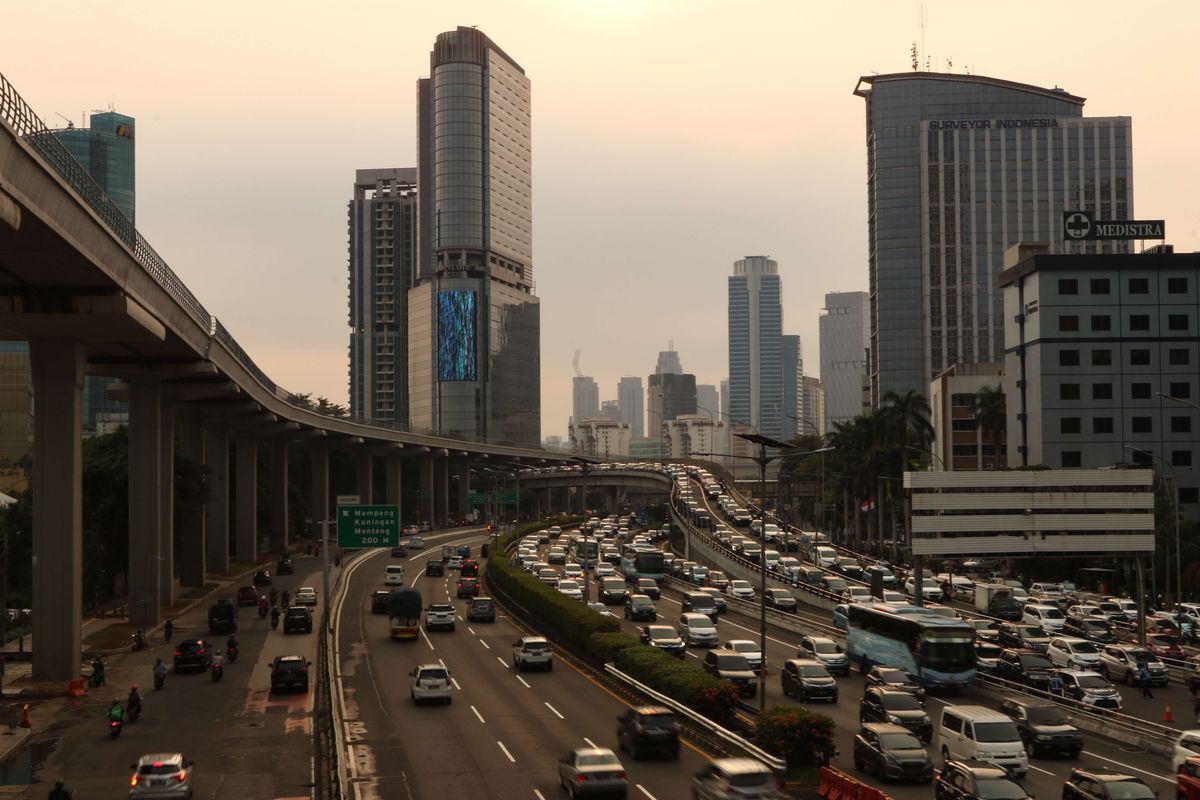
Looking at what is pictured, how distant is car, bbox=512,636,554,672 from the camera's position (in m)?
54.8

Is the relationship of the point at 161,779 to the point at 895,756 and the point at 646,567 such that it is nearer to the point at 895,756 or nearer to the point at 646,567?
the point at 895,756

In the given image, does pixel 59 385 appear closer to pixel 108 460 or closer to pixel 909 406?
pixel 108 460

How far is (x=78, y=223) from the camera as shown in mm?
41500

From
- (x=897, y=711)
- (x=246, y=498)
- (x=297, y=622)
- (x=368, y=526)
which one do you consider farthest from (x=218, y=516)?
(x=897, y=711)

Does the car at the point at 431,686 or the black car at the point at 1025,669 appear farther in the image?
the black car at the point at 1025,669

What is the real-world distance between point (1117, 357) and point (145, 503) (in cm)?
8915

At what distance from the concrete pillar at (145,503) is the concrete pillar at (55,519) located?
2218cm

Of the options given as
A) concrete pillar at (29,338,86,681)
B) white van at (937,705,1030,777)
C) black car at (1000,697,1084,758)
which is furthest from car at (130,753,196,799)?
black car at (1000,697,1084,758)

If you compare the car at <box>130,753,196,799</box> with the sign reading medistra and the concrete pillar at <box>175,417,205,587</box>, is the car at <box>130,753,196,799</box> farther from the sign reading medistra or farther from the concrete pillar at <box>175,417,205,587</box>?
the sign reading medistra

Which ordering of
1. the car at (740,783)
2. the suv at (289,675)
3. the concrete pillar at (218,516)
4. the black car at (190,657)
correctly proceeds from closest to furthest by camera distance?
1. the car at (740,783)
2. the suv at (289,675)
3. the black car at (190,657)
4. the concrete pillar at (218,516)

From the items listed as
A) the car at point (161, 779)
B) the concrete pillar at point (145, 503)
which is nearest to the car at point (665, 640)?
the car at point (161, 779)

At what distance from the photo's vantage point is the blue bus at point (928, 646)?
161 ft

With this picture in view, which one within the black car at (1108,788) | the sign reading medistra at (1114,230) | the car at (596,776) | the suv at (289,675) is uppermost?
the sign reading medistra at (1114,230)

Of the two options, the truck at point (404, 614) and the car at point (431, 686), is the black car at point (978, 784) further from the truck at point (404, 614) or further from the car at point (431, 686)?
the truck at point (404, 614)
